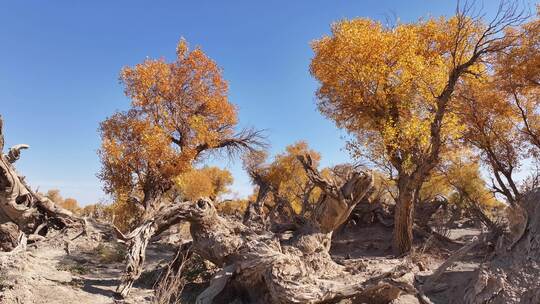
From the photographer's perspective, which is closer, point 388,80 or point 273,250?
point 273,250

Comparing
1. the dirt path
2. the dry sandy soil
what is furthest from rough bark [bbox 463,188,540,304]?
the dirt path

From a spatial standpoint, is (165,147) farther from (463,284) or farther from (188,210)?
(463,284)

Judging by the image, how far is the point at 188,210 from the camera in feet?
28.9

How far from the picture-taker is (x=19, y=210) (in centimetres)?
1080

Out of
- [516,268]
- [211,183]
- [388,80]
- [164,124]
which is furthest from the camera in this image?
[211,183]

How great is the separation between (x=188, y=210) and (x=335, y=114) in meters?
12.4

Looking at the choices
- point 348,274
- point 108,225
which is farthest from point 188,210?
point 108,225

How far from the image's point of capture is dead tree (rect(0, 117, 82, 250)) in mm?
10250

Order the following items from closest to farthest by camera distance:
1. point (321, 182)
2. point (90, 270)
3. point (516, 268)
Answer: point (516, 268)
point (90, 270)
point (321, 182)

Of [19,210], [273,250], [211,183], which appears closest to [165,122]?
[19,210]

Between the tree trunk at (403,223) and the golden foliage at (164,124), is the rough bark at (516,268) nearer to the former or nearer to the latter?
the tree trunk at (403,223)

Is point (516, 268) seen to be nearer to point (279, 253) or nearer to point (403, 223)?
point (279, 253)

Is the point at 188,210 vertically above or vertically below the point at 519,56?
below

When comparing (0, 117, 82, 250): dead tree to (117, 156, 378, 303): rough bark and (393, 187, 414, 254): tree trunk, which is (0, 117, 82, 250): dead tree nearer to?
(117, 156, 378, 303): rough bark
